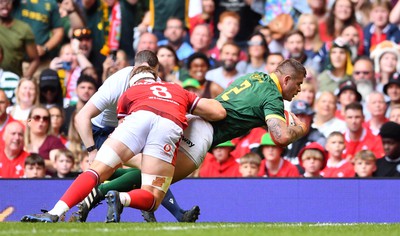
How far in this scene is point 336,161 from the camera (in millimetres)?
12656

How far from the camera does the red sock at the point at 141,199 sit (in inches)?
325

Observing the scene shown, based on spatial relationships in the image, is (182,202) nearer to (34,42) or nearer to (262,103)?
(262,103)

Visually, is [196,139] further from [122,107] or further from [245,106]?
[122,107]

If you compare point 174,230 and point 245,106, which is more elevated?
point 245,106

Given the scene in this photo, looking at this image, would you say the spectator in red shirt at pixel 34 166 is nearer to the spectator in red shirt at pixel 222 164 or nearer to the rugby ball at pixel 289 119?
the spectator in red shirt at pixel 222 164

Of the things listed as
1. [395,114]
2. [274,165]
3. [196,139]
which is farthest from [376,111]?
[196,139]

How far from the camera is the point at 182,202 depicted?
11.7 metres

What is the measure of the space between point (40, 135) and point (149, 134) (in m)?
5.48

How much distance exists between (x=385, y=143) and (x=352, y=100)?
1107mm

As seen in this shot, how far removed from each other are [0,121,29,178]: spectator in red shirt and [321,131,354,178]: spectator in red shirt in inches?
154

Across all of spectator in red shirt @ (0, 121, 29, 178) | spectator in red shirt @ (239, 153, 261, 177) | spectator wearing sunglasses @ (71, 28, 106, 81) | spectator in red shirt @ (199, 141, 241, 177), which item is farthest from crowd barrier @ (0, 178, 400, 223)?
spectator wearing sunglasses @ (71, 28, 106, 81)

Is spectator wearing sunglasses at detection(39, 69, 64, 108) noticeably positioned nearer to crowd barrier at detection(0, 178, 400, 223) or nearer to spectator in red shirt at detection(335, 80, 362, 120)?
crowd barrier at detection(0, 178, 400, 223)

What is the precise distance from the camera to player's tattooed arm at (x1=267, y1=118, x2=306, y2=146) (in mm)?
8633

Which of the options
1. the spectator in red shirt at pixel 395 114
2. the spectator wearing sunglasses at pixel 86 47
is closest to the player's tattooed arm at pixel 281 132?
the spectator in red shirt at pixel 395 114
